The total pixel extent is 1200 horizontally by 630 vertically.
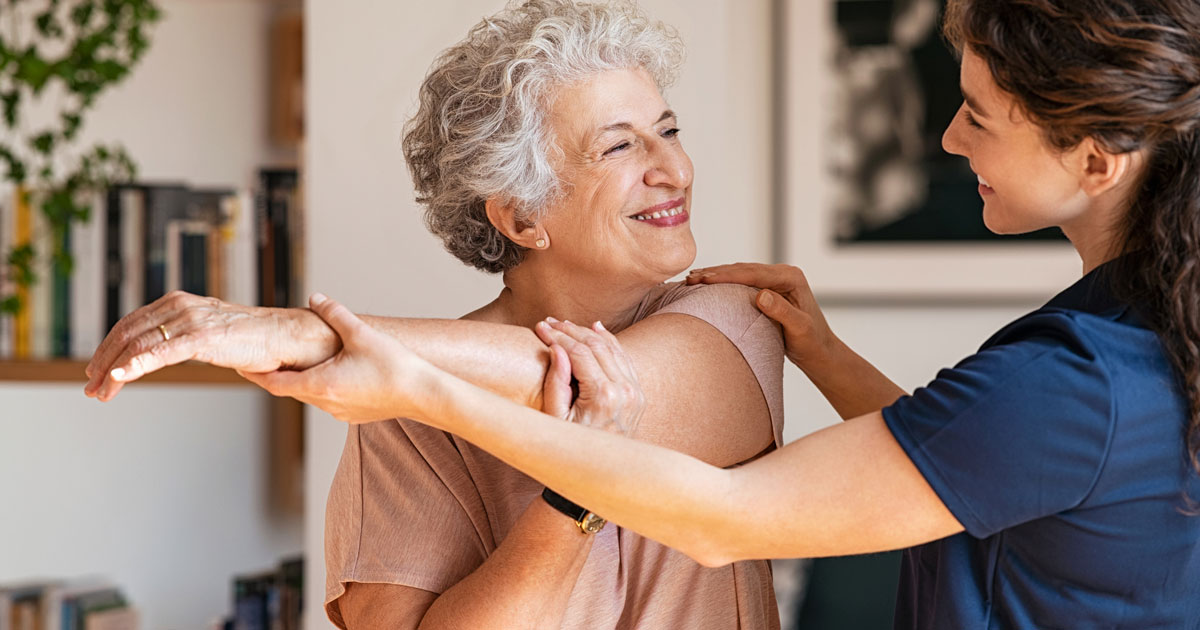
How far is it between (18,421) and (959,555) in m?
2.43

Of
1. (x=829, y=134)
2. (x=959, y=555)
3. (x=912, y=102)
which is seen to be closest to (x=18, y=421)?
(x=829, y=134)

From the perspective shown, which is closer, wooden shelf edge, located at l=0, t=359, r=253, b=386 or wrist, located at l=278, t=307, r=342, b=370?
wrist, located at l=278, t=307, r=342, b=370

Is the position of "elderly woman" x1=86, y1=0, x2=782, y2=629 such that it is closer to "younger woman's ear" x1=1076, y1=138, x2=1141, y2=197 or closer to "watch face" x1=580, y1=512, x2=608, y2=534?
"watch face" x1=580, y1=512, x2=608, y2=534

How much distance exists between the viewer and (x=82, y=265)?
2377 mm

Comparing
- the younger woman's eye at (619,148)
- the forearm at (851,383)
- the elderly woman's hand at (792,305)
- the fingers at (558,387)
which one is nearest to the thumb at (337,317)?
the fingers at (558,387)

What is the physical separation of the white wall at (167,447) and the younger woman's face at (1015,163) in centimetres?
224

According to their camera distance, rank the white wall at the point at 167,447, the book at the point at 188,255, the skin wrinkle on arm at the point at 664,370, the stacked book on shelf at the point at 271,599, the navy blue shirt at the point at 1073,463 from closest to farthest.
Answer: the navy blue shirt at the point at 1073,463 < the skin wrinkle on arm at the point at 664,370 < the book at the point at 188,255 < the stacked book on shelf at the point at 271,599 < the white wall at the point at 167,447

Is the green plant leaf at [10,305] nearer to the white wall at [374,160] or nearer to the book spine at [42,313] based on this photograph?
the book spine at [42,313]

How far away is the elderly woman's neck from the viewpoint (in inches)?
57.5

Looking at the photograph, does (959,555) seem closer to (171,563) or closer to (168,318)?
(168,318)

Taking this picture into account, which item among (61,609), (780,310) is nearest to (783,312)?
(780,310)

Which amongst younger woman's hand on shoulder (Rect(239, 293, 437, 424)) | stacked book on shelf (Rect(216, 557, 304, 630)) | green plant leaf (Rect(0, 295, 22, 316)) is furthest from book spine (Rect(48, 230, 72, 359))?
younger woman's hand on shoulder (Rect(239, 293, 437, 424))

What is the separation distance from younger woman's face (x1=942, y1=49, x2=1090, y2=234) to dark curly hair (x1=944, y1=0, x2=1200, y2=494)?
2 cm

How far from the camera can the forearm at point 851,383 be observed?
149 cm
